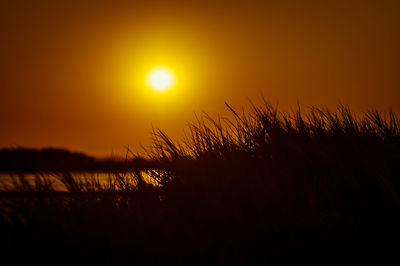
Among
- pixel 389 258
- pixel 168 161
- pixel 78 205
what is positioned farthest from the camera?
pixel 168 161

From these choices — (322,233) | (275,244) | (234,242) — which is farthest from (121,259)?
(322,233)

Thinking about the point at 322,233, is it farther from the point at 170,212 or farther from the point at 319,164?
the point at 170,212

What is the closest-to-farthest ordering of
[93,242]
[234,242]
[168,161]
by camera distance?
1. [234,242]
2. [93,242]
3. [168,161]

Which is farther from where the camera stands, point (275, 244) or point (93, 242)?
point (93, 242)

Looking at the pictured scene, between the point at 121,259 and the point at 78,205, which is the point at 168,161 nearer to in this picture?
the point at 78,205

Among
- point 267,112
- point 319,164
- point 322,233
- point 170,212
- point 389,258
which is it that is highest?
point 267,112

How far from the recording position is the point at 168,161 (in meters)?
3.13

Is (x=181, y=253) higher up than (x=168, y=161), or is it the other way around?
(x=168, y=161)

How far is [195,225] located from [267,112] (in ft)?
5.05

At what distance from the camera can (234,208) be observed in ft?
7.33

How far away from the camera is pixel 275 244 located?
199 centimetres

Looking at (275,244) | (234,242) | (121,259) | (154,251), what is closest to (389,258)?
(275,244)

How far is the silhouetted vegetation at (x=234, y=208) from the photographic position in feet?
6.49

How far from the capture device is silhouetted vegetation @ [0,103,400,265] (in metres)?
1.98
